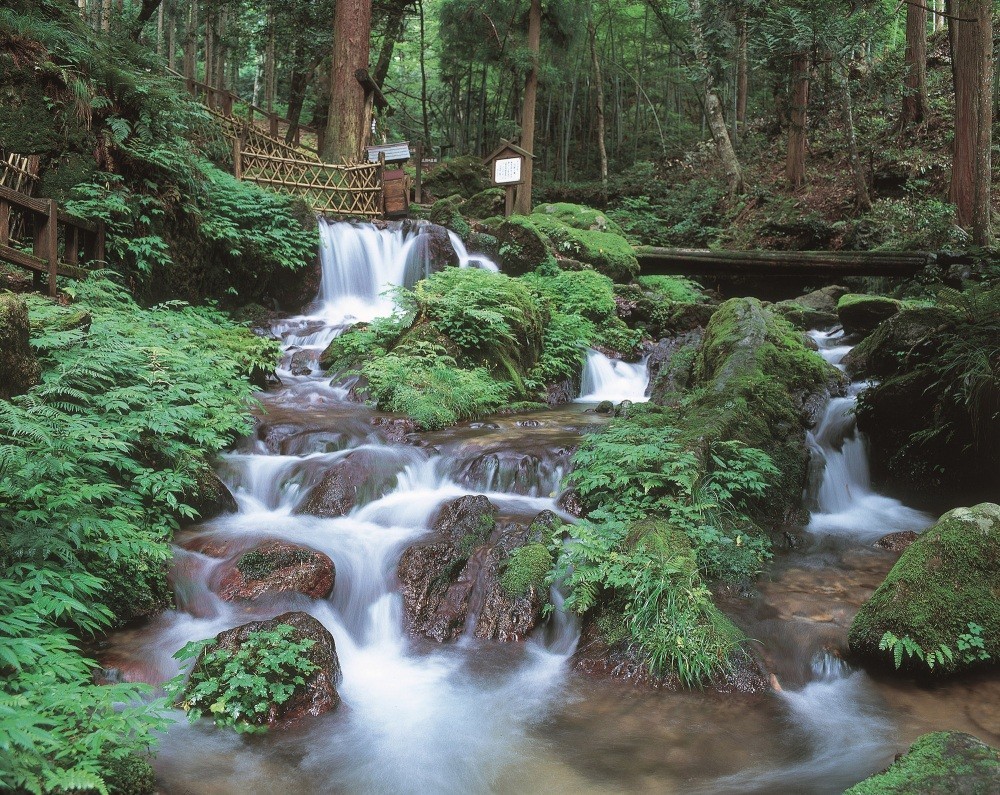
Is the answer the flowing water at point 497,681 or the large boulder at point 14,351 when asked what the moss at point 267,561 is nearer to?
the flowing water at point 497,681

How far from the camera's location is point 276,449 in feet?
25.5

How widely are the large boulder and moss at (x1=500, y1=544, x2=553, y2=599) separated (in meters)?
4.08

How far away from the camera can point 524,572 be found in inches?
A: 215

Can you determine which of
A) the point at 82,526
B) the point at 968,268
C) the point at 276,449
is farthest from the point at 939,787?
the point at 968,268

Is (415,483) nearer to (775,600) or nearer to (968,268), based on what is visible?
(775,600)

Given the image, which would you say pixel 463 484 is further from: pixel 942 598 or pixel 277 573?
pixel 942 598

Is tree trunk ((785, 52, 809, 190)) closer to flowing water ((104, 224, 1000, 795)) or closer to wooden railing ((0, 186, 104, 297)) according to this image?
flowing water ((104, 224, 1000, 795))

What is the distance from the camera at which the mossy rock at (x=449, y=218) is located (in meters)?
16.2

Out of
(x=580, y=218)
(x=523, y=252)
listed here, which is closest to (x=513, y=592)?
(x=523, y=252)

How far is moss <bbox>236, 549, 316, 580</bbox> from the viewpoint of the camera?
549 cm

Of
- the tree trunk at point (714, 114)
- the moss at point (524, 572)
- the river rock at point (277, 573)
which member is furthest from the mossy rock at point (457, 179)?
the moss at point (524, 572)

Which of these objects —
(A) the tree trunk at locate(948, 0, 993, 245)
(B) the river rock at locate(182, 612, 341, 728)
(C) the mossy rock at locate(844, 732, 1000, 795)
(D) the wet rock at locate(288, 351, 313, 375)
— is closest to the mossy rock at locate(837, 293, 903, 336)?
(A) the tree trunk at locate(948, 0, 993, 245)

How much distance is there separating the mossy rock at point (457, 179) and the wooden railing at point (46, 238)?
50.0 feet

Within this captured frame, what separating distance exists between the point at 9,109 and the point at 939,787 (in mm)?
11427
